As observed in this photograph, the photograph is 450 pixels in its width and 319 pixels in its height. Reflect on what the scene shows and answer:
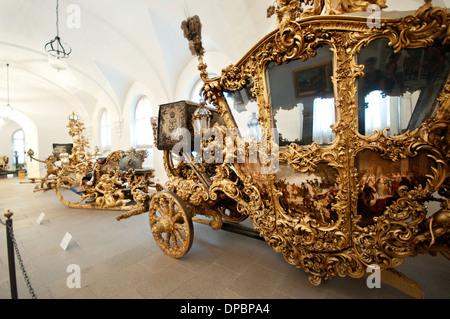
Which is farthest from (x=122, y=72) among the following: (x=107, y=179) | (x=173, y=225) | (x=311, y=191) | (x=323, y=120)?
(x=311, y=191)

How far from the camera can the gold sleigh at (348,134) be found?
114cm

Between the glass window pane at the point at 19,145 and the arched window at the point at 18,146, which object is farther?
the glass window pane at the point at 19,145

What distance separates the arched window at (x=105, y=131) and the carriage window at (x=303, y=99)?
13.5m

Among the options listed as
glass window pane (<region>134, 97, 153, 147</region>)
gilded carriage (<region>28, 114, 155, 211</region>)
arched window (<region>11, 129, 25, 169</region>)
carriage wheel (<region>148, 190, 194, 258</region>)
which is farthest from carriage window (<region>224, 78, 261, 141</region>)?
arched window (<region>11, 129, 25, 169</region>)

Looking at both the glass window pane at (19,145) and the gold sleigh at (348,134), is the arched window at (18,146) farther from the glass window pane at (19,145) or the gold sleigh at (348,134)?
the gold sleigh at (348,134)

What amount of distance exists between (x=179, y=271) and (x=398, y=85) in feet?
7.91

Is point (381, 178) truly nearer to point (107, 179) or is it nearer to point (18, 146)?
point (107, 179)

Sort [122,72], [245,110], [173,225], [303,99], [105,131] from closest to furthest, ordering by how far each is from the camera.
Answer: [303,99]
[245,110]
[173,225]
[122,72]
[105,131]

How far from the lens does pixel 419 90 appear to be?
3.81ft

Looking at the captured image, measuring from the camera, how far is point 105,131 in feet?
41.4

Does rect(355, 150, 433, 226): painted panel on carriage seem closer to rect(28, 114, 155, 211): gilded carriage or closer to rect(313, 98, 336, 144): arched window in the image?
rect(313, 98, 336, 144): arched window

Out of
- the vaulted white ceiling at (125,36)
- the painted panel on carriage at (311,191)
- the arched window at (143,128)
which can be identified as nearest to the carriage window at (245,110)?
the painted panel on carriage at (311,191)

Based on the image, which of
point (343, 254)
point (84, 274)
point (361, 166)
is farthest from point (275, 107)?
point (84, 274)

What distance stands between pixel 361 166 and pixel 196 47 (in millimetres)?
1817
